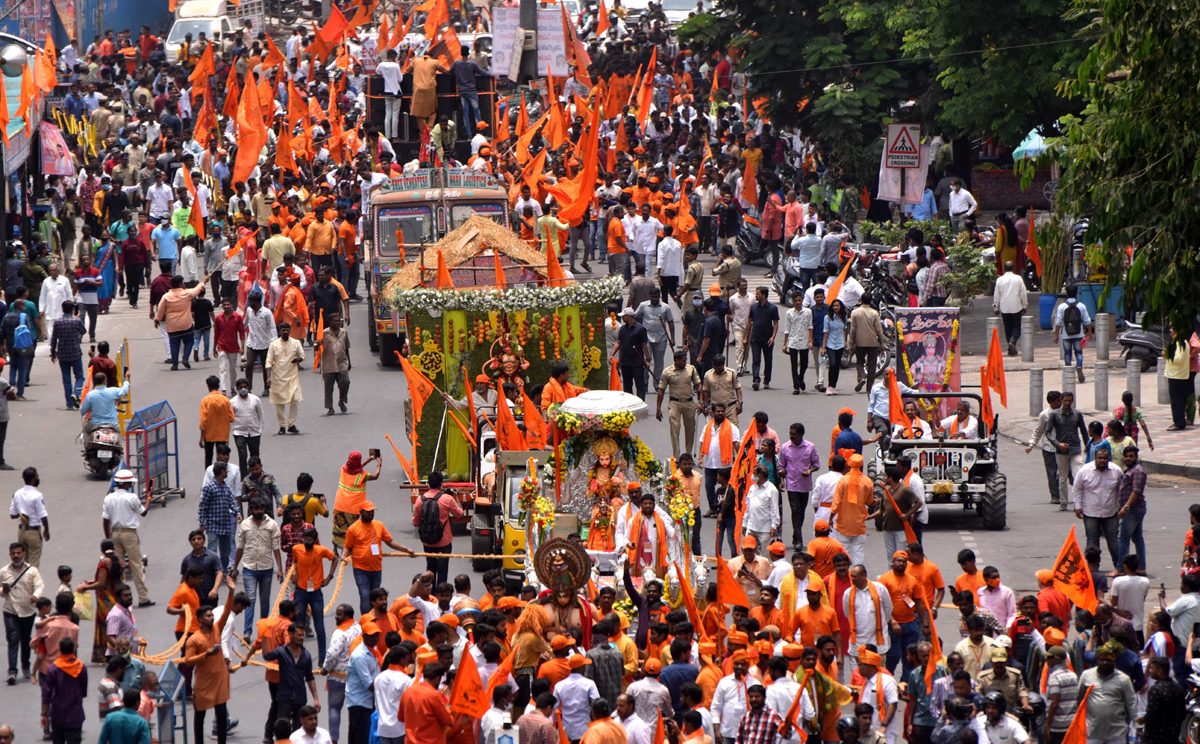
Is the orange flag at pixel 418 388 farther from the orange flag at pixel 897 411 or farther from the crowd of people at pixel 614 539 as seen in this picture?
the orange flag at pixel 897 411

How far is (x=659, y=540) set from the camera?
1496 centimetres

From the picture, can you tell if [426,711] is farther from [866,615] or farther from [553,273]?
[553,273]

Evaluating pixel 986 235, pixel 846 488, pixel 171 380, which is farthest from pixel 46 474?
pixel 986 235

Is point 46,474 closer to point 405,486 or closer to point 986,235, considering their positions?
point 405,486

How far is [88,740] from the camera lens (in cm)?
1358

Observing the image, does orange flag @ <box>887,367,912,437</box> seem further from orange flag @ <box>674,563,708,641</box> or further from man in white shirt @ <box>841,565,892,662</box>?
orange flag @ <box>674,563,708,641</box>

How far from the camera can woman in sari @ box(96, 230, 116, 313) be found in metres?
29.6

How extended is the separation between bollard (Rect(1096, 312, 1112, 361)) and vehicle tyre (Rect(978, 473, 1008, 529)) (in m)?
8.19

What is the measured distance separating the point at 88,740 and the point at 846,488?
7115 mm

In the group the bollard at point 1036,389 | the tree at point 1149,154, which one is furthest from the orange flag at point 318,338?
the tree at point 1149,154

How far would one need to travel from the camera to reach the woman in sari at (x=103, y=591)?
49.6 ft

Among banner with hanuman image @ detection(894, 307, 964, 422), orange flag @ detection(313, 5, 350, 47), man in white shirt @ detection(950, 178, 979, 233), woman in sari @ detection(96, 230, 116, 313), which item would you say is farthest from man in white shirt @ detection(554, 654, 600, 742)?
orange flag @ detection(313, 5, 350, 47)

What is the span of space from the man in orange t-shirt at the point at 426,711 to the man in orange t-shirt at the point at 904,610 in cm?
395

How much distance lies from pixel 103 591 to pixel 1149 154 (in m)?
9.59
